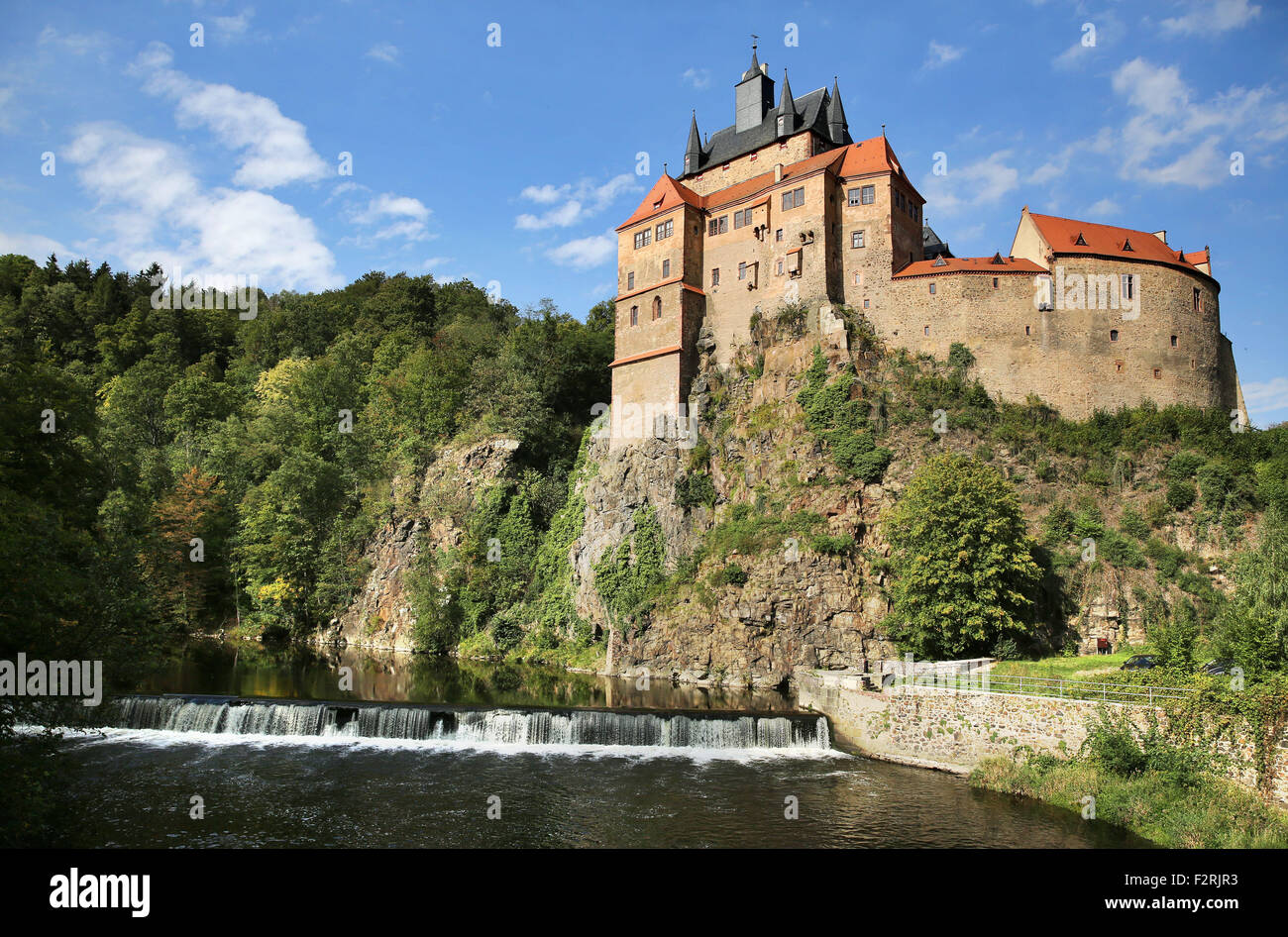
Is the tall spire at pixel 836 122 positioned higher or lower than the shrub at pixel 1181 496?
higher

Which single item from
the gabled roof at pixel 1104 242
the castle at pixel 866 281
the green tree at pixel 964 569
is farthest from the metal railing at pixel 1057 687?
the gabled roof at pixel 1104 242

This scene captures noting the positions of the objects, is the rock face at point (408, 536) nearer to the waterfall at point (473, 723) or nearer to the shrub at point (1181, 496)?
the waterfall at point (473, 723)

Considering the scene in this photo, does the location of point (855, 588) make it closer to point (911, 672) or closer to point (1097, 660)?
point (911, 672)

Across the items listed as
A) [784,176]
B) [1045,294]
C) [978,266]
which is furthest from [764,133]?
[1045,294]

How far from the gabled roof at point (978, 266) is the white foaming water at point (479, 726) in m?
28.3

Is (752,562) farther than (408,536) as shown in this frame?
No

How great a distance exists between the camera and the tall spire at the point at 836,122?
168ft

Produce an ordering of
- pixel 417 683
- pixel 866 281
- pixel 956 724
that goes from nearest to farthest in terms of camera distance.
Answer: pixel 956 724, pixel 417 683, pixel 866 281

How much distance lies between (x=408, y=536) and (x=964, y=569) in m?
35.2

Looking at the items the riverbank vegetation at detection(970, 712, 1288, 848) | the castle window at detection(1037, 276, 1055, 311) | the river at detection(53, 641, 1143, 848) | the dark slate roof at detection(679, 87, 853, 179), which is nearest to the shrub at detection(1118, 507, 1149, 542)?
the castle window at detection(1037, 276, 1055, 311)

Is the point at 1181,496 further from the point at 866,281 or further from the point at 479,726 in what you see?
the point at 479,726

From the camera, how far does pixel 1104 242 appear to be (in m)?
43.4

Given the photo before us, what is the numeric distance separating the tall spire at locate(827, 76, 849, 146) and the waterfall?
39107 mm
